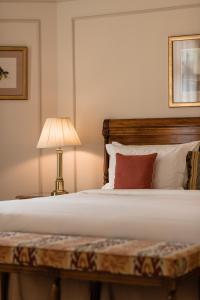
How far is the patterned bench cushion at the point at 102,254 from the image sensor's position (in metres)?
2.44

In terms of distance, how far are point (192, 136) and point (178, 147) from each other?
0.90 ft

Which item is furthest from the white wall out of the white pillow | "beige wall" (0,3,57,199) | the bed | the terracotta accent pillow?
the bed

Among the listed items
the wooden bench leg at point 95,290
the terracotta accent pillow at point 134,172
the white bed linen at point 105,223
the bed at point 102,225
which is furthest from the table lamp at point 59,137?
the wooden bench leg at point 95,290

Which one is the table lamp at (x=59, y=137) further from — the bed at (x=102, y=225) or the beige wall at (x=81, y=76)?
the bed at (x=102, y=225)

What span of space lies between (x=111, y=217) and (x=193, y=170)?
1771 mm

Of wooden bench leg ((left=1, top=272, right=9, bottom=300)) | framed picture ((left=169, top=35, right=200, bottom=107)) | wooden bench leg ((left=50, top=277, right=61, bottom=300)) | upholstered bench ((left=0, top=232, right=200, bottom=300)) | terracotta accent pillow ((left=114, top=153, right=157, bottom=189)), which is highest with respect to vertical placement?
framed picture ((left=169, top=35, right=200, bottom=107))

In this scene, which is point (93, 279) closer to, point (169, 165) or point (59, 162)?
point (169, 165)

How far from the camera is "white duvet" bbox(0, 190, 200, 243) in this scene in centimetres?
280

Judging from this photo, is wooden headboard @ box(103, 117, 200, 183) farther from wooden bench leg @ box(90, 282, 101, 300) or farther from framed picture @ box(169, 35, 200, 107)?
wooden bench leg @ box(90, 282, 101, 300)

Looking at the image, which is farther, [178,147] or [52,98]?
[52,98]

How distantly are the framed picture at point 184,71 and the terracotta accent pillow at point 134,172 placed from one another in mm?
765

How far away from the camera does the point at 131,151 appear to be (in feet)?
15.9

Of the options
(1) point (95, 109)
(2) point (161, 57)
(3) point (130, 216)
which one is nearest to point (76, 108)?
(1) point (95, 109)

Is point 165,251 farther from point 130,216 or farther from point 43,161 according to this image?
point 43,161
